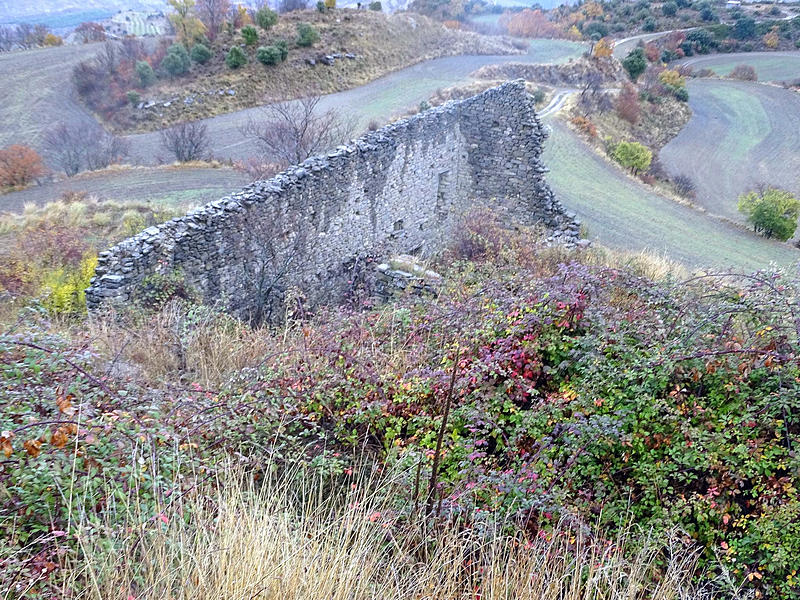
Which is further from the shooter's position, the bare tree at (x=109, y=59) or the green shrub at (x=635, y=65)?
the green shrub at (x=635, y=65)

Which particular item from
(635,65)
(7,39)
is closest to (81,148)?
(7,39)

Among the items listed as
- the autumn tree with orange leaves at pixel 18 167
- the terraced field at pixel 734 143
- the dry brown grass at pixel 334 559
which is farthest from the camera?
the terraced field at pixel 734 143

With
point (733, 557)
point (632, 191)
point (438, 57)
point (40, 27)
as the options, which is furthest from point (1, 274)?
point (40, 27)

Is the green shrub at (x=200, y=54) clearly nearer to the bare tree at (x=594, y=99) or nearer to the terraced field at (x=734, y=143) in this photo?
the bare tree at (x=594, y=99)

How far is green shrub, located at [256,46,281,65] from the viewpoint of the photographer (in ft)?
111

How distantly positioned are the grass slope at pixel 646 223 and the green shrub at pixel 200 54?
76.2ft

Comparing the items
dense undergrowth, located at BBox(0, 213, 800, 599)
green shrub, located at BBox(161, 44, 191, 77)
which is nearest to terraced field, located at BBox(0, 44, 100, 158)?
green shrub, located at BBox(161, 44, 191, 77)

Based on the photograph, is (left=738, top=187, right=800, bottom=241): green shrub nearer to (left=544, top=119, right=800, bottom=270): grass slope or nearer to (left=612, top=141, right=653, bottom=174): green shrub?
(left=544, top=119, right=800, bottom=270): grass slope

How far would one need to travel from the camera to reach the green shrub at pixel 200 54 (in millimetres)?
34812

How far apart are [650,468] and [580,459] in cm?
49

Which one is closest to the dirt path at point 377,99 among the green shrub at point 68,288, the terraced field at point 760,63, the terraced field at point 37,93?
the terraced field at point 37,93

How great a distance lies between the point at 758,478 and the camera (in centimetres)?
387

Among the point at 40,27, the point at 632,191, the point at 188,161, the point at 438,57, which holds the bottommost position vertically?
the point at 632,191

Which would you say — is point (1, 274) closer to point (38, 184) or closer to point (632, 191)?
point (38, 184)
